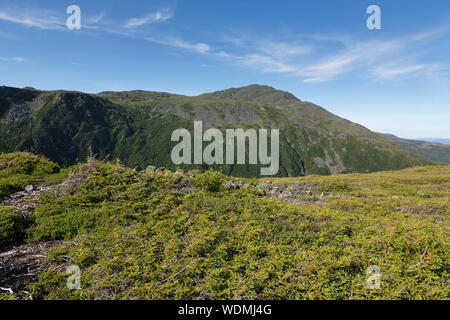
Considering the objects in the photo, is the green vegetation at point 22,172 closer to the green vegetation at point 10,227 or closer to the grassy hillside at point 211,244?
the grassy hillside at point 211,244

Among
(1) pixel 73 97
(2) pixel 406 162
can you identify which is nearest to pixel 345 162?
(2) pixel 406 162

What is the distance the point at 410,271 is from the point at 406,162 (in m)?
232

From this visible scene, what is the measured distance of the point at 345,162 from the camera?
7717 inches

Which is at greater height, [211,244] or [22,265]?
[211,244]

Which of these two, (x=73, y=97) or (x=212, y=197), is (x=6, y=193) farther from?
(x=73, y=97)

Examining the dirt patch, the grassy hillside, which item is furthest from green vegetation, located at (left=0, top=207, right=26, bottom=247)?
the dirt patch

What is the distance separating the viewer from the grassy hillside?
18.1 ft

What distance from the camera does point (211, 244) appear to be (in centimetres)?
722

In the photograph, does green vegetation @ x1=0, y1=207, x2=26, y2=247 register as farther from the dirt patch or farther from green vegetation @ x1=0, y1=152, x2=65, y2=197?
green vegetation @ x1=0, y1=152, x2=65, y2=197
